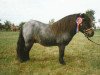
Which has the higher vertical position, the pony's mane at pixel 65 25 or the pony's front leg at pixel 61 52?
the pony's mane at pixel 65 25

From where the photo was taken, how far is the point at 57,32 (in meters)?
8.18

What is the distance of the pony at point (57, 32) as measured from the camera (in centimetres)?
812

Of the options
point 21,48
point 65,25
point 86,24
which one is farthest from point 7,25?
point 86,24

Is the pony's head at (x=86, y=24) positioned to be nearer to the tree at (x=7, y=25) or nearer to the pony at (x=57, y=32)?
the pony at (x=57, y=32)

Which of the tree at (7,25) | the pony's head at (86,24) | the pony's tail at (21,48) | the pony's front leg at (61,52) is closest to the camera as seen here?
the pony's head at (86,24)

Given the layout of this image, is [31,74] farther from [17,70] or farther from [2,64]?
[2,64]

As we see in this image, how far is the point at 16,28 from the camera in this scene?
43.5m

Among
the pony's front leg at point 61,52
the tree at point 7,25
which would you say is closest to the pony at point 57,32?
the pony's front leg at point 61,52

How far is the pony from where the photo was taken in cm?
812

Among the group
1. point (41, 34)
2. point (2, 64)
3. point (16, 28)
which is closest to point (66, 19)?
point (41, 34)

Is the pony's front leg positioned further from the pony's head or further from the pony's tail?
the pony's tail

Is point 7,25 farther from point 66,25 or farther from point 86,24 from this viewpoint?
point 86,24

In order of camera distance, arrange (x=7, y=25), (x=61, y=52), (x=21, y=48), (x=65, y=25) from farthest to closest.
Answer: (x=7, y=25), (x=21, y=48), (x=61, y=52), (x=65, y=25)

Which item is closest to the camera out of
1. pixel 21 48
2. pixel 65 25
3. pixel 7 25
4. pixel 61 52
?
pixel 65 25
